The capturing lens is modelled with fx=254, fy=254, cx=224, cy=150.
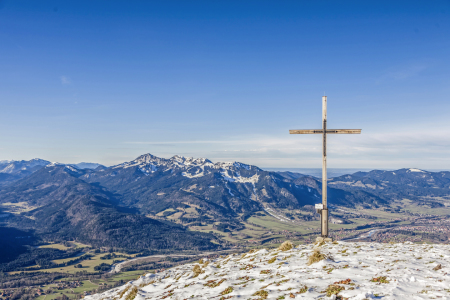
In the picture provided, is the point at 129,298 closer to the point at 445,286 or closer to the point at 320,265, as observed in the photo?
the point at 320,265

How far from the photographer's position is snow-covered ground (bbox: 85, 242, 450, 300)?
13.3 m

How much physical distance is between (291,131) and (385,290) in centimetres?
1892

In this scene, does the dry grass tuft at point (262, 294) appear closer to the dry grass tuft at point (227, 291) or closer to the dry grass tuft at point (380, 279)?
the dry grass tuft at point (227, 291)

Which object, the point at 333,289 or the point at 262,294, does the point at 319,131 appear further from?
the point at 262,294

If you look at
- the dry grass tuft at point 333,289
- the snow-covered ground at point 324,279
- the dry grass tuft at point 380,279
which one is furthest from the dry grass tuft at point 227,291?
the dry grass tuft at point 380,279

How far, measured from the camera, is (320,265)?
18.8m

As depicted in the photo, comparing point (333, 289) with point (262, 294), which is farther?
point (262, 294)

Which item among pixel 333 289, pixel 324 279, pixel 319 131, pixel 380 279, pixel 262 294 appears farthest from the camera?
pixel 319 131

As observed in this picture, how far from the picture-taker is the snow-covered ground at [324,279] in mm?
13328

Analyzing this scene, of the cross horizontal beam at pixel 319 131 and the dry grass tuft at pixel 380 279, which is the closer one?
the dry grass tuft at pixel 380 279

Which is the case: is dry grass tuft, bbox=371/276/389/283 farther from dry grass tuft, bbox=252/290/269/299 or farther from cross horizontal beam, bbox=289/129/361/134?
cross horizontal beam, bbox=289/129/361/134

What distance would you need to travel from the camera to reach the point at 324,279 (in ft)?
51.2

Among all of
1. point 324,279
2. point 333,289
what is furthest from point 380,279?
point 333,289

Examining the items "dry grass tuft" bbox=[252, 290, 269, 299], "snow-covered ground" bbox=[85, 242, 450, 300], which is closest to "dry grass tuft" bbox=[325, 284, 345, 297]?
"snow-covered ground" bbox=[85, 242, 450, 300]
